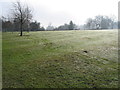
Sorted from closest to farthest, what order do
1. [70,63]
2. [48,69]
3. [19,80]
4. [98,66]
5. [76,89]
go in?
1. [76,89]
2. [19,80]
3. [48,69]
4. [98,66]
5. [70,63]

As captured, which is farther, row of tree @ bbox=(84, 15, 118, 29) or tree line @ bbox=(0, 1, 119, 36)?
row of tree @ bbox=(84, 15, 118, 29)

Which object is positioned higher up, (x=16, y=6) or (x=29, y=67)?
(x=16, y=6)

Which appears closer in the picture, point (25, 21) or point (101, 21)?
point (25, 21)

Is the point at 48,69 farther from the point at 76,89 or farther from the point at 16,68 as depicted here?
the point at 76,89

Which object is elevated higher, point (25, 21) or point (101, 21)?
point (101, 21)

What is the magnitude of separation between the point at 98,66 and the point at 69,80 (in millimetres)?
2605

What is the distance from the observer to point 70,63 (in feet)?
24.9

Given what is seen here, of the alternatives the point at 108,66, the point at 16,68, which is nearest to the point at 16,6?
the point at 16,68

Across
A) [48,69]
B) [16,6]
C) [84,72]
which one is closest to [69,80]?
[84,72]

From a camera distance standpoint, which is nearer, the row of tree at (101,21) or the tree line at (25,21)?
the tree line at (25,21)

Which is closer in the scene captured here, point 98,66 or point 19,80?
point 19,80

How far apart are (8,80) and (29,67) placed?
64.7 inches

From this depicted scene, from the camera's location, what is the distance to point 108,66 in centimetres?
707

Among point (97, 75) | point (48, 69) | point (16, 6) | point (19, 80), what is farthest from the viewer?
point (16, 6)
